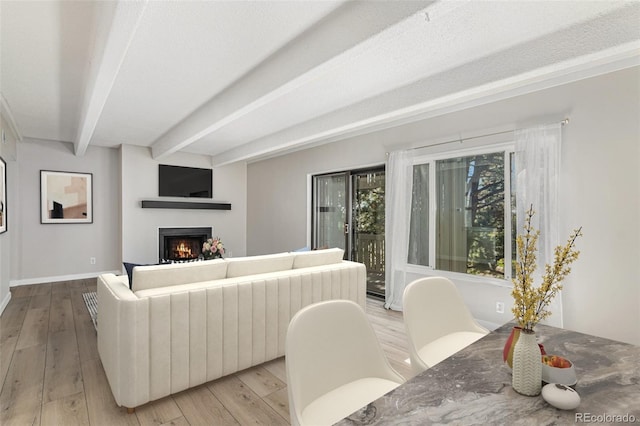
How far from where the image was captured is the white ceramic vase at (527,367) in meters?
0.97

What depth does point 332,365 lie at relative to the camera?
1.29 metres

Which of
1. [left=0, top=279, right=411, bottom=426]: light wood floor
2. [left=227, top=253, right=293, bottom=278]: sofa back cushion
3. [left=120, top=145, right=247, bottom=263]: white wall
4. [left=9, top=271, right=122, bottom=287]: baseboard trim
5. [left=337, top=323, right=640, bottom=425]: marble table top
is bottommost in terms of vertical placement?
[left=0, top=279, right=411, bottom=426]: light wood floor

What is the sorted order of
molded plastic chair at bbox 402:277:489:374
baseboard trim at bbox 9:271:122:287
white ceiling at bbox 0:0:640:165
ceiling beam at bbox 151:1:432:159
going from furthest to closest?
1. baseboard trim at bbox 9:271:122:287
2. white ceiling at bbox 0:0:640:165
3. ceiling beam at bbox 151:1:432:159
4. molded plastic chair at bbox 402:277:489:374

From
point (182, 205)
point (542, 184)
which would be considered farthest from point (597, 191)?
point (182, 205)

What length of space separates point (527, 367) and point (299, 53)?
7.15 feet

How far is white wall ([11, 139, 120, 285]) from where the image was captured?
16.9ft

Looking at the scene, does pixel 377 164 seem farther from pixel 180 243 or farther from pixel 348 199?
pixel 180 243

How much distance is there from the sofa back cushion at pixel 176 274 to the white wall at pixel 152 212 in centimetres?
406

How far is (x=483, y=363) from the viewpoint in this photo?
118cm

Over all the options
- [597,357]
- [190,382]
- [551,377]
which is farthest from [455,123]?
[190,382]

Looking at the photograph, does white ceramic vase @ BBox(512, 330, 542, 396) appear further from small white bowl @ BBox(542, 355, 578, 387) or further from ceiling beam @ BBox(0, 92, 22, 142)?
ceiling beam @ BBox(0, 92, 22, 142)

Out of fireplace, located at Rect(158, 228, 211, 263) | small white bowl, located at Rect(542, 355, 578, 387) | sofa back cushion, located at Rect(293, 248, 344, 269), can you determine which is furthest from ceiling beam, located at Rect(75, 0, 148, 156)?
fireplace, located at Rect(158, 228, 211, 263)

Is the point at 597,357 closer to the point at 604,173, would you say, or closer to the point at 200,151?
the point at 604,173

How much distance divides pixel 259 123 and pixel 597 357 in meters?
3.97
